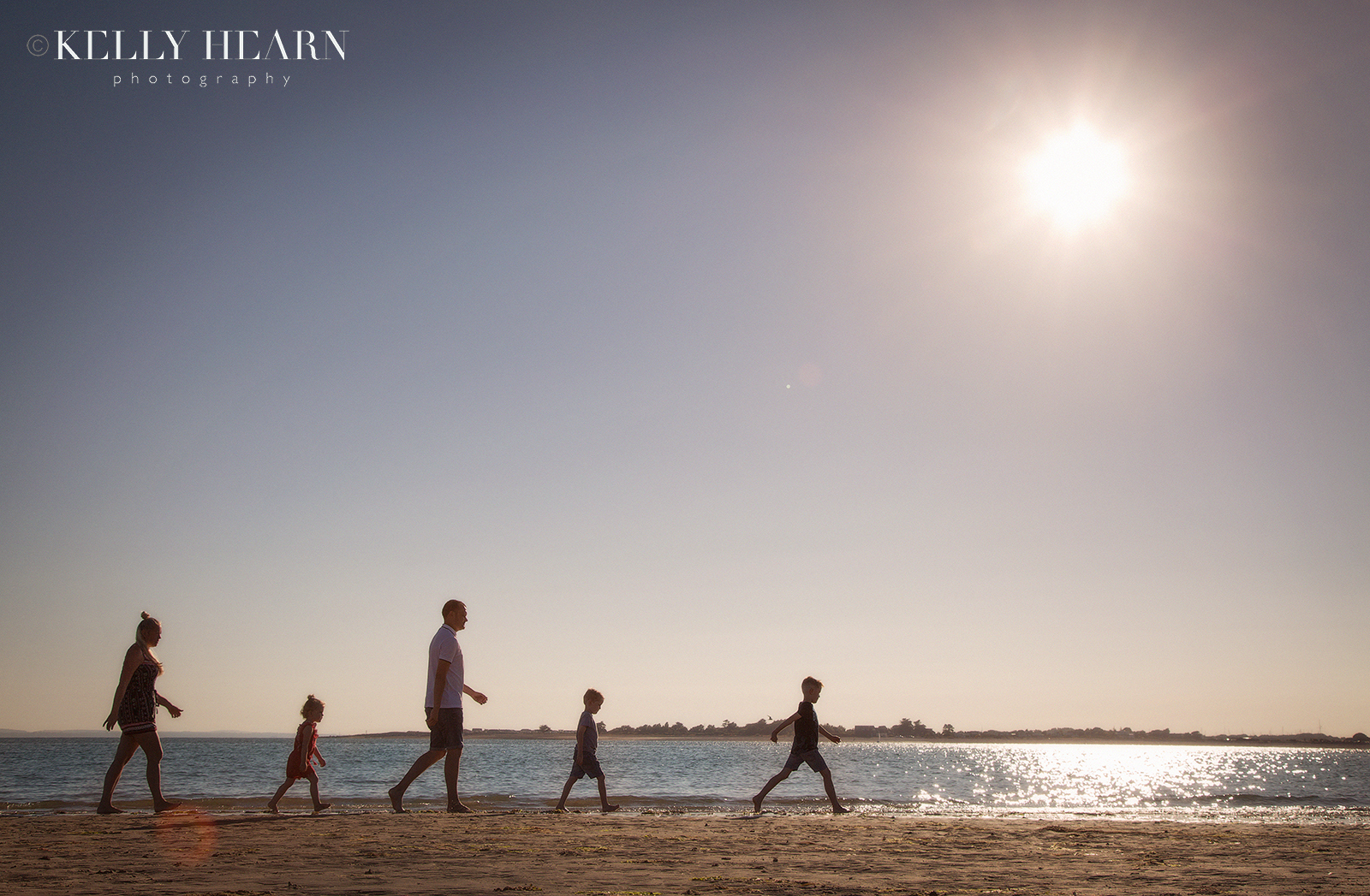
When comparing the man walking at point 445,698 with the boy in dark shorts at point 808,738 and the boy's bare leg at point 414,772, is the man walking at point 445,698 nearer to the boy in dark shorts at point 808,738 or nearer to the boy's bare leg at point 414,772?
the boy's bare leg at point 414,772

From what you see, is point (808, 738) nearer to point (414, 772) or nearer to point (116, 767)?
point (414, 772)

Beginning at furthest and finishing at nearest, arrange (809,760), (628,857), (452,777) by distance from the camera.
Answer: (809,760), (452,777), (628,857)

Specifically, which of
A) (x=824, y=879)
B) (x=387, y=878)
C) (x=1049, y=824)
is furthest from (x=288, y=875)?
(x=1049, y=824)

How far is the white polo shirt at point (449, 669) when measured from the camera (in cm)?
A: 1040

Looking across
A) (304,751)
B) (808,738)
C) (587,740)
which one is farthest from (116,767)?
(808,738)

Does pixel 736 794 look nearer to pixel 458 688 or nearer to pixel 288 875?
pixel 458 688

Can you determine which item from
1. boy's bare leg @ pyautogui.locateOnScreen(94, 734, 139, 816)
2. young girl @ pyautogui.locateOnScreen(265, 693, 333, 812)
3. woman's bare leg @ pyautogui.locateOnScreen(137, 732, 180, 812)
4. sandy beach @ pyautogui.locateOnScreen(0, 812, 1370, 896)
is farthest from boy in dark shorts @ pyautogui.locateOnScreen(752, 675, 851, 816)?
boy's bare leg @ pyautogui.locateOnScreen(94, 734, 139, 816)

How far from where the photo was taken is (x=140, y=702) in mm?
10023

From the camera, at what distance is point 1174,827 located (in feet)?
38.8

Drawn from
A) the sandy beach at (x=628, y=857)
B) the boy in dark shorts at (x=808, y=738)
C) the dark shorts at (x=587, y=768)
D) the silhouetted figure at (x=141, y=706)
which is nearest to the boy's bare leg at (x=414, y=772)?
the sandy beach at (x=628, y=857)

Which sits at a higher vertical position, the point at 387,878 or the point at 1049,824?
the point at 387,878

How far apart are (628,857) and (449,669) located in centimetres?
395

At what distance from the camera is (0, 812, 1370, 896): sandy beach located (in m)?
5.82

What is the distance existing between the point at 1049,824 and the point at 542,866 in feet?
26.6
